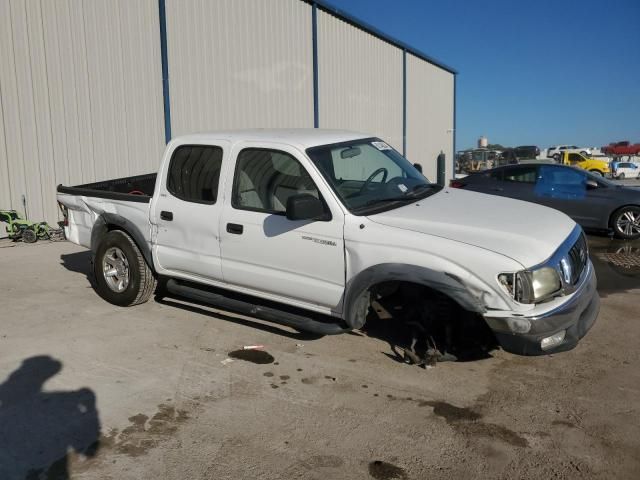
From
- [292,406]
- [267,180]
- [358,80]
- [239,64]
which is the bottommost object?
[292,406]

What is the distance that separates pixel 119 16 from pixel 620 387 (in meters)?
10.4

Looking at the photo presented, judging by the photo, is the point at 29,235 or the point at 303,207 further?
the point at 29,235

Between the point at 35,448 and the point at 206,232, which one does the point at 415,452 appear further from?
the point at 206,232

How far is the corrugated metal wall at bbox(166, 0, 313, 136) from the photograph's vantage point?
11.9 m

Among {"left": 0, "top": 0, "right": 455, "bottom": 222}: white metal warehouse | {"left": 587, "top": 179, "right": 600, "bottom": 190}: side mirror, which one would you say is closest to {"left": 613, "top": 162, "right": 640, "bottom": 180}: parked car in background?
{"left": 0, "top": 0, "right": 455, "bottom": 222}: white metal warehouse

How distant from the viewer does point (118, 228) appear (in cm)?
608

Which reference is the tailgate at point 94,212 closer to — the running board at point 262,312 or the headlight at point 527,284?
the running board at point 262,312

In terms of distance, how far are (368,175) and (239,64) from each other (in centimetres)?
934

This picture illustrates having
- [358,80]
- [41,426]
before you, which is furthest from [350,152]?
[358,80]

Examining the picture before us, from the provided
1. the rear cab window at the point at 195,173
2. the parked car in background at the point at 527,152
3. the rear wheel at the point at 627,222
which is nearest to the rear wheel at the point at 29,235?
the rear cab window at the point at 195,173

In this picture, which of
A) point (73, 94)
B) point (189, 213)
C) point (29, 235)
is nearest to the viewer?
point (189, 213)

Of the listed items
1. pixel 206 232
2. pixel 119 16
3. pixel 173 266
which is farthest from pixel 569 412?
pixel 119 16

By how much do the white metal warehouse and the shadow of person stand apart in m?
6.93

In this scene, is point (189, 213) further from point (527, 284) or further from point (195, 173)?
point (527, 284)
